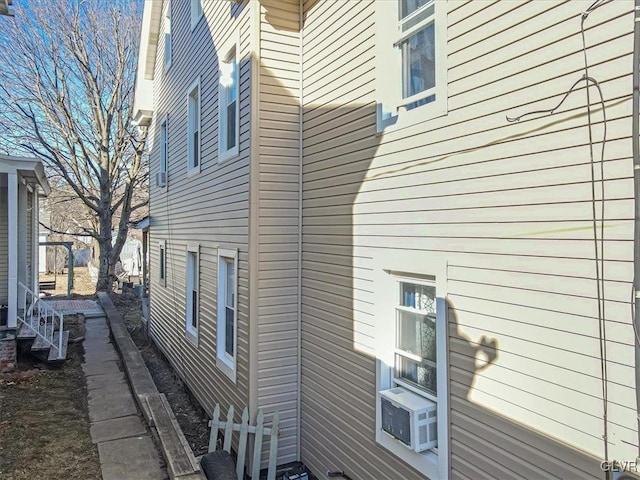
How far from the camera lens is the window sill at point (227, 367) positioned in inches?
241

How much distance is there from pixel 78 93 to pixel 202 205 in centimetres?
1598

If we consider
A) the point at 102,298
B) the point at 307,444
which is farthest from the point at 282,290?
the point at 102,298

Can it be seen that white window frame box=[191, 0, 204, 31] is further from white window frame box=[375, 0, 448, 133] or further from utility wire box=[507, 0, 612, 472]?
utility wire box=[507, 0, 612, 472]

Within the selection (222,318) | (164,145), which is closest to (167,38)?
(164,145)

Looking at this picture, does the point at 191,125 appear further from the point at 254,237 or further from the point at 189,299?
the point at 254,237

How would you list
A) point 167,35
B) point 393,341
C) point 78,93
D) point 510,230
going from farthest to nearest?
point 78,93
point 167,35
point 393,341
point 510,230

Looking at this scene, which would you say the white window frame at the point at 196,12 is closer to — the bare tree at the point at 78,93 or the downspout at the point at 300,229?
the downspout at the point at 300,229

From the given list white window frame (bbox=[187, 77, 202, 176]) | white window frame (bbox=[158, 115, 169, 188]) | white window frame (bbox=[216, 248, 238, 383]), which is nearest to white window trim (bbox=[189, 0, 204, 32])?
white window frame (bbox=[187, 77, 202, 176])

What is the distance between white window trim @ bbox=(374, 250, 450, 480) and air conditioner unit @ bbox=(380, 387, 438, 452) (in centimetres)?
9

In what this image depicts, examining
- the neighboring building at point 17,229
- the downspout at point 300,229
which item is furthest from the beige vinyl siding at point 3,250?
the downspout at point 300,229

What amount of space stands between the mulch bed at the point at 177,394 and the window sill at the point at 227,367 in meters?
1.16

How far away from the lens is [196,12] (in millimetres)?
8453

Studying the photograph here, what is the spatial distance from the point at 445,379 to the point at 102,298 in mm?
15520

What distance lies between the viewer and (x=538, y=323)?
2828 mm
